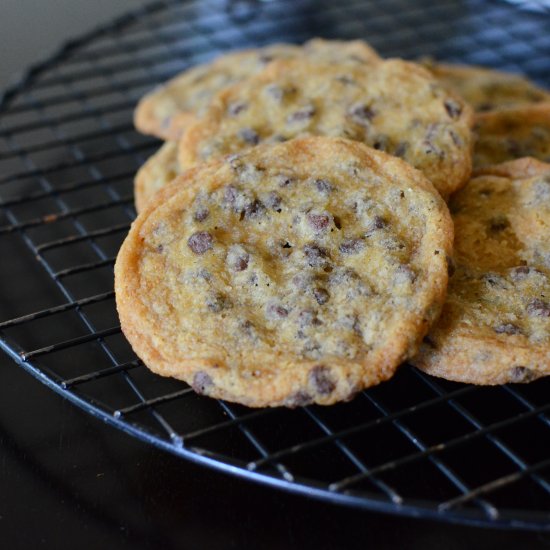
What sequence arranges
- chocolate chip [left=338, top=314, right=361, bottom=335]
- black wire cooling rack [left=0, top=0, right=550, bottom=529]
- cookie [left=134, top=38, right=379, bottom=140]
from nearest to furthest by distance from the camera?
black wire cooling rack [left=0, top=0, right=550, bottom=529] → chocolate chip [left=338, top=314, right=361, bottom=335] → cookie [left=134, top=38, right=379, bottom=140]

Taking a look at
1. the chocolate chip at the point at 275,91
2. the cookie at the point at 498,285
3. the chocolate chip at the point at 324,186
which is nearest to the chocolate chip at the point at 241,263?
the chocolate chip at the point at 324,186

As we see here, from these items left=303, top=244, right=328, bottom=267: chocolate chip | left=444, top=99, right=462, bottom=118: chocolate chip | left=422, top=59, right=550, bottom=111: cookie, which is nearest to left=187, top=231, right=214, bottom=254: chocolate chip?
left=303, top=244, right=328, bottom=267: chocolate chip

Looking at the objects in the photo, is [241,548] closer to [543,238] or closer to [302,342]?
[302,342]

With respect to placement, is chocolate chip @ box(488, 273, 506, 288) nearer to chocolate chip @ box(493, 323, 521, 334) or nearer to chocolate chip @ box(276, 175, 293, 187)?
chocolate chip @ box(493, 323, 521, 334)

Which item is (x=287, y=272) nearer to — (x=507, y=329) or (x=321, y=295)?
(x=321, y=295)

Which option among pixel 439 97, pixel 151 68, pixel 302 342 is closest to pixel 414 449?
pixel 302 342

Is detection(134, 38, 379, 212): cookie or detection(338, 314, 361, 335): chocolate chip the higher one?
detection(134, 38, 379, 212): cookie

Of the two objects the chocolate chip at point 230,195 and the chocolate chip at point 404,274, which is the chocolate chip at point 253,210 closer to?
the chocolate chip at point 230,195
